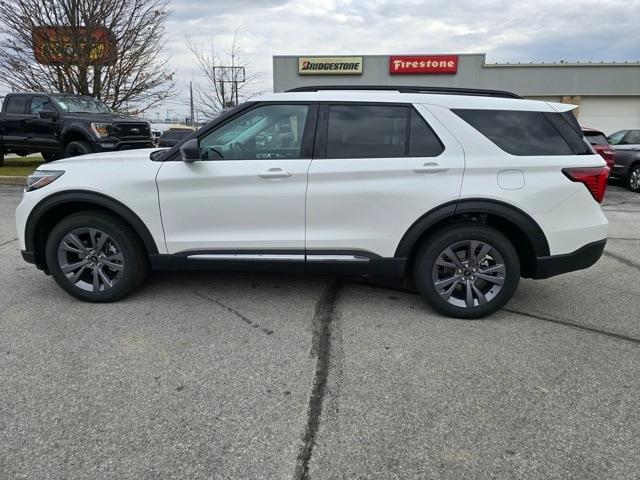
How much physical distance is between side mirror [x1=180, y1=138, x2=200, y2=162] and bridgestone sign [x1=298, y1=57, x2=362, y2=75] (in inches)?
960

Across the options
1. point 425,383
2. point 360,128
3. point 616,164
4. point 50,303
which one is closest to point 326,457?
point 425,383

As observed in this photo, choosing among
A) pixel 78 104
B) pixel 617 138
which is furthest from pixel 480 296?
pixel 617 138

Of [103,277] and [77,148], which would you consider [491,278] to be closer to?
[103,277]

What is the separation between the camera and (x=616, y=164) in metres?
12.2

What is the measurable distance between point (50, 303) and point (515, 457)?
3.75m

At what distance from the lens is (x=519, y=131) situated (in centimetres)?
370

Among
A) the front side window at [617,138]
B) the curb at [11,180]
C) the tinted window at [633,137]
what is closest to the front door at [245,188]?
the curb at [11,180]

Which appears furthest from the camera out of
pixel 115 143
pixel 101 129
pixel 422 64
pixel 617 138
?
pixel 422 64

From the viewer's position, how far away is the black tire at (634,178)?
1166 centimetres

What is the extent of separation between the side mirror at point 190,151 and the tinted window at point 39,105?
32.3 ft

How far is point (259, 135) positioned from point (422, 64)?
974 inches

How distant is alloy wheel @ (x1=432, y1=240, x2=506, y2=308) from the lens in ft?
12.3

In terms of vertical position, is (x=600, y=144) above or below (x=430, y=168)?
below

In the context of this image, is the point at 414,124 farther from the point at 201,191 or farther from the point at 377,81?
the point at 377,81
